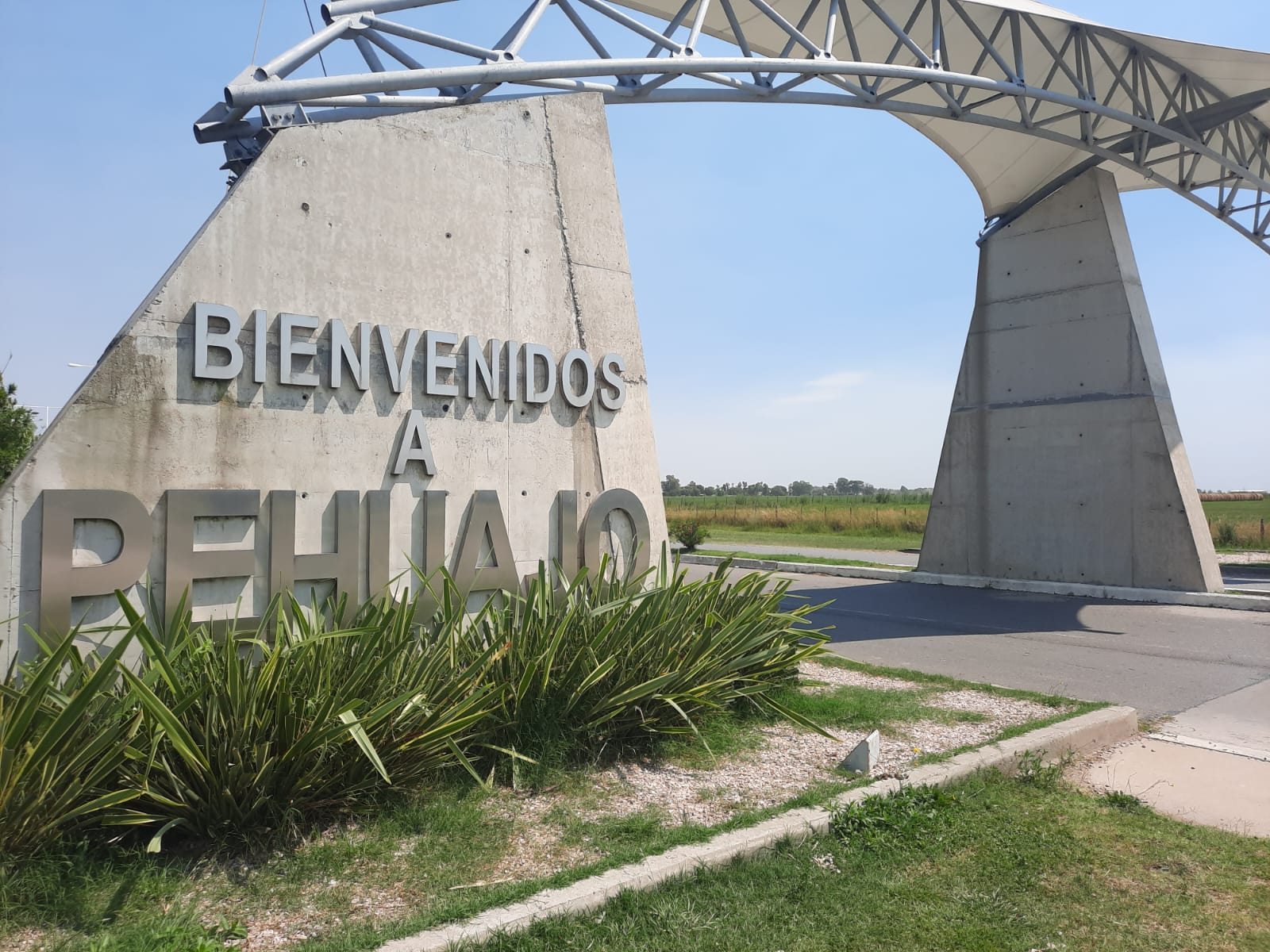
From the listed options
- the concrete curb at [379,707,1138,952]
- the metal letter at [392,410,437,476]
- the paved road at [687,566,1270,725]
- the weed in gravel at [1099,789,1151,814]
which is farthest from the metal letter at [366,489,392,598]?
the paved road at [687,566,1270,725]

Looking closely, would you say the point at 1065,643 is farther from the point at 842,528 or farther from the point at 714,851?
the point at 842,528

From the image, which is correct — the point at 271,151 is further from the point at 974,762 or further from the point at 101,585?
the point at 974,762

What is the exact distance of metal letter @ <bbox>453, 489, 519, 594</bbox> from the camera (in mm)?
6336

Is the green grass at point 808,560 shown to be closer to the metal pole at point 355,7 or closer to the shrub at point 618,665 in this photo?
the shrub at point 618,665

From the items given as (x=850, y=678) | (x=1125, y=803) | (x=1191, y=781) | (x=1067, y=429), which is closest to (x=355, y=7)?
(x=850, y=678)

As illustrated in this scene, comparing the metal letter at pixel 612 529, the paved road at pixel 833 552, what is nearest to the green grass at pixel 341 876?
the metal letter at pixel 612 529

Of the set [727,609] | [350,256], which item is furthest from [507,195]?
[727,609]

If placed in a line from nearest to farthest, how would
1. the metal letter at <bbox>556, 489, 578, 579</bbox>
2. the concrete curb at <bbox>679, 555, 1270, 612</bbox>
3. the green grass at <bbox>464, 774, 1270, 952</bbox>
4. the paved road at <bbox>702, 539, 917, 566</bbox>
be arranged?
the green grass at <bbox>464, 774, 1270, 952</bbox>, the metal letter at <bbox>556, 489, 578, 579</bbox>, the concrete curb at <bbox>679, 555, 1270, 612</bbox>, the paved road at <bbox>702, 539, 917, 566</bbox>

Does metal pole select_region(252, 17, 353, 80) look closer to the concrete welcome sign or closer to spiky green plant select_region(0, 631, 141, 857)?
the concrete welcome sign

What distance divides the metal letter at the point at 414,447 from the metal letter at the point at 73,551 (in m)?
1.66

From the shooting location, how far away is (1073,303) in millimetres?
15719

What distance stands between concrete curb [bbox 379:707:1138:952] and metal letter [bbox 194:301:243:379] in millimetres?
3629

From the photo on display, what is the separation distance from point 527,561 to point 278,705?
10.1ft

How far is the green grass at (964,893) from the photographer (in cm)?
329
